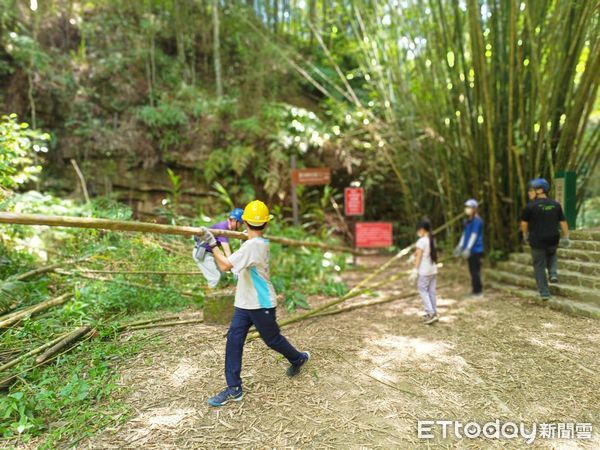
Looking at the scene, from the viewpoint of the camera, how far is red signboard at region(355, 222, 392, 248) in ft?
22.8

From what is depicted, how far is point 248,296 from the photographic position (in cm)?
260

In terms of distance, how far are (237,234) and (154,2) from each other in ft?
30.6

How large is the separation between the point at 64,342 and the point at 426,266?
3.75 m

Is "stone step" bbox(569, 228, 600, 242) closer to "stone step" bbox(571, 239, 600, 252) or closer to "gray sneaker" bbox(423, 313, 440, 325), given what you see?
"stone step" bbox(571, 239, 600, 252)

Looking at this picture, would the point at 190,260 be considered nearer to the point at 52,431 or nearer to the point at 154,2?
the point at 52,431

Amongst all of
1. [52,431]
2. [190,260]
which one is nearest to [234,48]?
[190,260]

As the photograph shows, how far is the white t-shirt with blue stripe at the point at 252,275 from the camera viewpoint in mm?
2537

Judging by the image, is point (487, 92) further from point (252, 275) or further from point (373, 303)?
point (252, 275)

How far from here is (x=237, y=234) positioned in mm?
3113

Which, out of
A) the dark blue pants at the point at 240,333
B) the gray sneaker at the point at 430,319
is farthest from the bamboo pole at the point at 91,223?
the gray sneaker at the point at 430,319

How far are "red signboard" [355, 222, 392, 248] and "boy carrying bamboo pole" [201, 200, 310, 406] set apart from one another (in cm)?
451

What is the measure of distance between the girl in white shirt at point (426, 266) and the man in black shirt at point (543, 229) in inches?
58.9

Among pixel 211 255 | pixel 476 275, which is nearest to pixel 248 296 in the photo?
pixel 211 255

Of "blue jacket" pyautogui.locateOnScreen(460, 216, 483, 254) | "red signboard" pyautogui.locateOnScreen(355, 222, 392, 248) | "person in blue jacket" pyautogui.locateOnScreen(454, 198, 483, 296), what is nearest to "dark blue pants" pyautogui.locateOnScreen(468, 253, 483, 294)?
"person in blue jacket" pyautogui.locateOnScreen(454, 198, 483, 296)
